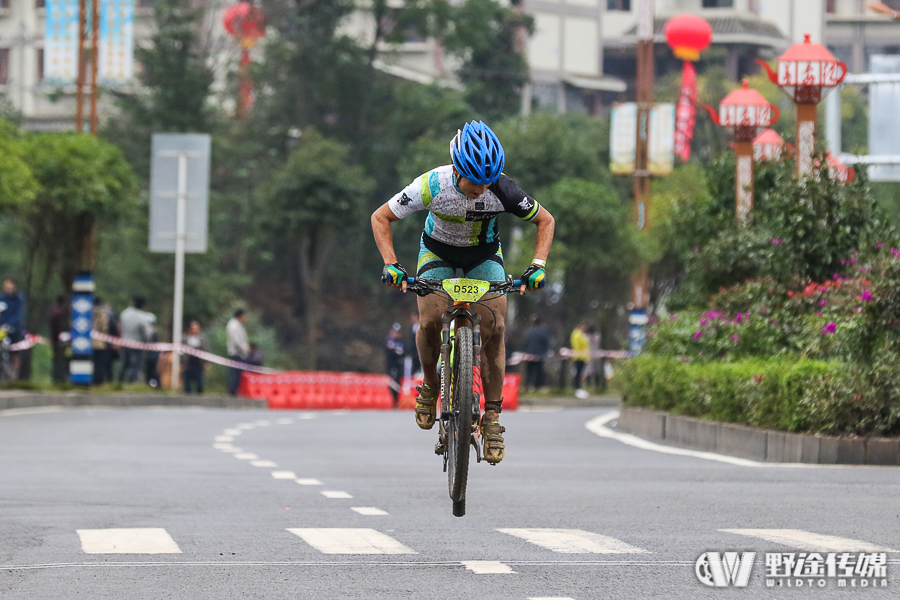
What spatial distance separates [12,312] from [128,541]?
2154cm

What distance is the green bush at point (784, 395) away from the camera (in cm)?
1491

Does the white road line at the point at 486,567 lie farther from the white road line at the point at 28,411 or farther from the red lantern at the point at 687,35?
the red lantern at the point at 687,35

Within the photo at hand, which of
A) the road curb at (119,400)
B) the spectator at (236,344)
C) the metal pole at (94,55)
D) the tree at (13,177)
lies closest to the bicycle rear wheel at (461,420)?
the road curb at (119,400)

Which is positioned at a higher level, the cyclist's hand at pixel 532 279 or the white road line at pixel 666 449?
the cyclist's hand at pixel 532 279

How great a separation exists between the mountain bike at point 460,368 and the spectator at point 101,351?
70.0ft

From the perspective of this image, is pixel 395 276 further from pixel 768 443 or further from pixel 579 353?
pixel 579 353

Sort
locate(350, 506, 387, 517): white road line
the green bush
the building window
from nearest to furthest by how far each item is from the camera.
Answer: locate(350, 506, 387, 517): white road line → the green bush → the building window

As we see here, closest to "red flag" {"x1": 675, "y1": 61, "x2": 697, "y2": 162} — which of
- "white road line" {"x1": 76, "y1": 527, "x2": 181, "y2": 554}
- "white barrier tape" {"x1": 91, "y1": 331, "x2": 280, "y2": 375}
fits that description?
"white barrier tape" {"x1": 91, "y1": 331, "x2": 280, "y2": 375}

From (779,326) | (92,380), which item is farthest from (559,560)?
(92,380)

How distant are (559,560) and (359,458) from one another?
851cm

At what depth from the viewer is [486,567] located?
748cm

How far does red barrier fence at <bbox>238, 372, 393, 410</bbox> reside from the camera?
32.8 meters

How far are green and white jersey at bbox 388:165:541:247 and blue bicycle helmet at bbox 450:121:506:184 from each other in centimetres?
31

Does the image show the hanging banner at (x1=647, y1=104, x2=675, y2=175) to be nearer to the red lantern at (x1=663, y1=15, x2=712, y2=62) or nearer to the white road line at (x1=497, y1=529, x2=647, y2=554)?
the red lantern at (x1=663, y1=15, x2=712, y2=62)
